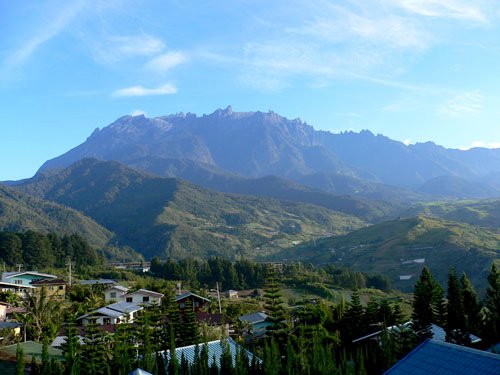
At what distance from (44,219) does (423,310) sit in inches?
4715

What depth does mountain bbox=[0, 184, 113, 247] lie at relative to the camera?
405 ft

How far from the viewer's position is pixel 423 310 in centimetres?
3497

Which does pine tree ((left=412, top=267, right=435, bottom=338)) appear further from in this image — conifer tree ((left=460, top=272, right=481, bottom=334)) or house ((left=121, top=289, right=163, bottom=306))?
house ((left=121, top=289, right=163, bottom=306))

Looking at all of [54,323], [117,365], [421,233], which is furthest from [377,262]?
[117,365]

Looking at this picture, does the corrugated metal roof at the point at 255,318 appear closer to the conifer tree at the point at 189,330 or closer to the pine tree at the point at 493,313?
the conifer tree at the point at 189,330

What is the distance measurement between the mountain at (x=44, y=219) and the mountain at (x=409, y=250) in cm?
5271

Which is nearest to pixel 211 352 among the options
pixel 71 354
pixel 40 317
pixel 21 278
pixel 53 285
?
pixel 71 354

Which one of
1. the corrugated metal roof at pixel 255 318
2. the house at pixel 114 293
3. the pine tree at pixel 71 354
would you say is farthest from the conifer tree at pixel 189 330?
the house at pixel 114 293

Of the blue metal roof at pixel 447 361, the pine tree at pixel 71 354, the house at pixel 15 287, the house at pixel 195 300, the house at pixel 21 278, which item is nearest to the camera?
the blue metal roof at pixel 447 361

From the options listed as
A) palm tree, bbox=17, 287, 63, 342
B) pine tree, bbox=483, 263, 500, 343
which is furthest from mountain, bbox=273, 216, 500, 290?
palm tree, bbox=17, 287, 63, 342

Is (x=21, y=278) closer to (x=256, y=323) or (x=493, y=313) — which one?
(x=256, y=323)

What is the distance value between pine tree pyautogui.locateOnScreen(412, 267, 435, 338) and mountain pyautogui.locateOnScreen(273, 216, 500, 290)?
4395cm

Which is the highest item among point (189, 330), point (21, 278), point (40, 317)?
point (21, 278)

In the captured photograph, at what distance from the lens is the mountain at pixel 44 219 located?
405 ft
